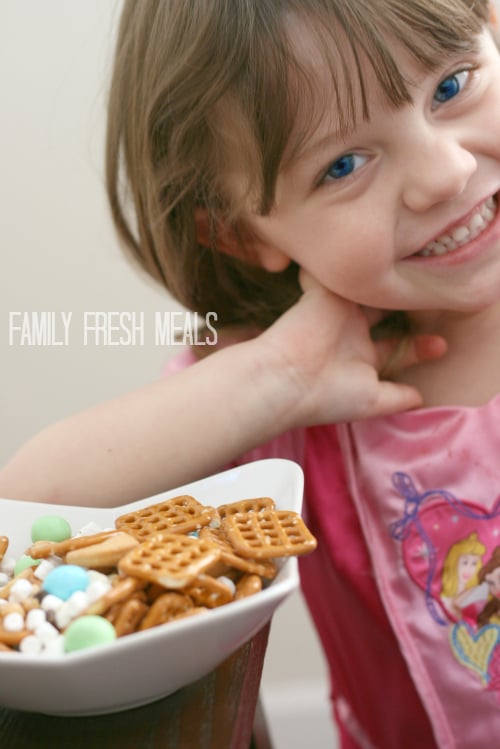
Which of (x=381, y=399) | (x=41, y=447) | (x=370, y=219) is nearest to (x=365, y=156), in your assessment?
(x=370, y=219)

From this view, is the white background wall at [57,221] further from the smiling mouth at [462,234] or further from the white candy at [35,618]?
the white candy at [35,618]

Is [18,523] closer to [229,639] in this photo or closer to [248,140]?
[229,639]

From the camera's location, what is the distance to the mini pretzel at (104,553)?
0.45m

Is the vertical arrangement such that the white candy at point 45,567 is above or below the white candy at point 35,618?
below

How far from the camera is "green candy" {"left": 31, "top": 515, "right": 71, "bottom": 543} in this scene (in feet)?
1.73

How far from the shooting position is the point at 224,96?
0.66 meters

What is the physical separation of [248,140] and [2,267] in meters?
0.67

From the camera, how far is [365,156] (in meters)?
0.66

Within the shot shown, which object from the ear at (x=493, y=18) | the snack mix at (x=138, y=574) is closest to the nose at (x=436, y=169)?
the ear at (x=493, y=18)

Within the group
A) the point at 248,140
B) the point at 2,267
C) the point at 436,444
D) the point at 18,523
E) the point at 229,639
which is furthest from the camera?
the point at 2,267

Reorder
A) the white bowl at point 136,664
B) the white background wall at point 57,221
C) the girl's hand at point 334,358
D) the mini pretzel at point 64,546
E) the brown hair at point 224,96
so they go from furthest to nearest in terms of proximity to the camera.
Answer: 1. the white background wall at point 57,221
2. the girl's hand at point 334,358
3. the brown hair at point 224,96
4. the mini pretzel at point 64,546
5. the white bowl at point 136,664

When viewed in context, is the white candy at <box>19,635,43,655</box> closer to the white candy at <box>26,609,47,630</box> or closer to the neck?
the white candy at <box>26,609,47,630</box>

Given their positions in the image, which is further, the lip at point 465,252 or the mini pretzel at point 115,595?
the lip at point 465,252

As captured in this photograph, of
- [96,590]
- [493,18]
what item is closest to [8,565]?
[96,590]
